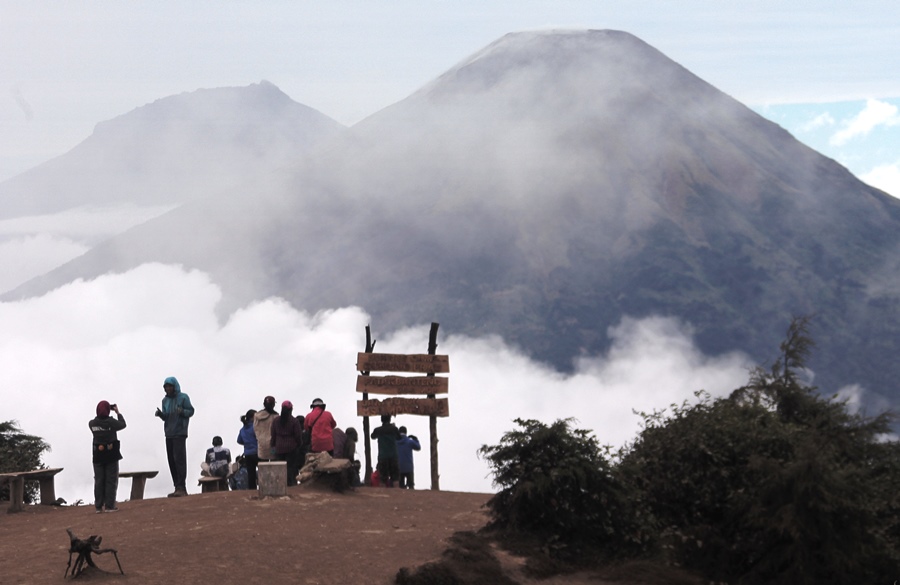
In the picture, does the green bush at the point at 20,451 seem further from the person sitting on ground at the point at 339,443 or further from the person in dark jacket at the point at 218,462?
the person sitting on ground at the point at 339,443

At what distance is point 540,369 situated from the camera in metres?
185

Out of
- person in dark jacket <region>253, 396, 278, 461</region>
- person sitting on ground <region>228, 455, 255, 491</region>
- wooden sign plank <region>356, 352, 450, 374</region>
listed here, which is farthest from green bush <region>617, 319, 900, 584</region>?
person sitting on ground <region>228, 455, 255, 491</region>

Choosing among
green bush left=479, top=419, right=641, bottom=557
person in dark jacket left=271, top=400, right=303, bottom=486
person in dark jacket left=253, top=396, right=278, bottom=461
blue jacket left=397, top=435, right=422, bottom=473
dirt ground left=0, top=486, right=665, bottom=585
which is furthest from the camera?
blue jacket left=397, top=435, right=422, bottom=473

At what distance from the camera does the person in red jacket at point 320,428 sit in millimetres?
22781

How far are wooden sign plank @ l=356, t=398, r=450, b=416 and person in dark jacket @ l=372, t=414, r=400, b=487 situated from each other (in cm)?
142

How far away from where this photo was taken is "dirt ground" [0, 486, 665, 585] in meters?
15.2

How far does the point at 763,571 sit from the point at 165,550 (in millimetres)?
9043

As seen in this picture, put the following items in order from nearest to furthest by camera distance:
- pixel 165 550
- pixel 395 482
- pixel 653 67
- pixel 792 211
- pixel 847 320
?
pixel 165 550 → pixel 395 482 → pixel 847 320 → pixel 792 211 → pixel 653 67

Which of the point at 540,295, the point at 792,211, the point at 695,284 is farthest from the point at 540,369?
the point at 792,211

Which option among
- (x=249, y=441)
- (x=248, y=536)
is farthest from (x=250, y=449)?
(x=248, y=536)

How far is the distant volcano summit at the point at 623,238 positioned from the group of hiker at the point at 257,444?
14059cm

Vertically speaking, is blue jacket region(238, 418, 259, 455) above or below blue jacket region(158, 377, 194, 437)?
below

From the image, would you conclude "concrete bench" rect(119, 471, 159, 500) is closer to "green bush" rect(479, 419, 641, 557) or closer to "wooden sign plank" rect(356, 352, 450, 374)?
"wooden sign plank" rect(356, 352, 450, 374)

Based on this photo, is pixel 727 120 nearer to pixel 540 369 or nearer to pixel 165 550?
pixel 540 369
